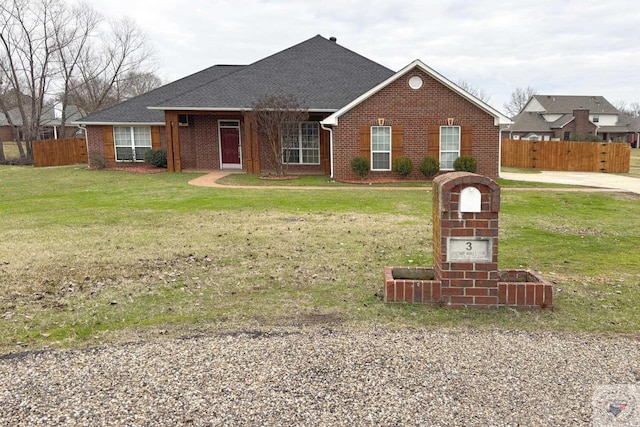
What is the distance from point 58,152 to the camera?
2756cm

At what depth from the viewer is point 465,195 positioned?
4.74 meters

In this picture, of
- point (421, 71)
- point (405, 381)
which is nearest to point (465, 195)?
point (405, 381)

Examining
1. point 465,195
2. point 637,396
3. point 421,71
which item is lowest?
point 637,396

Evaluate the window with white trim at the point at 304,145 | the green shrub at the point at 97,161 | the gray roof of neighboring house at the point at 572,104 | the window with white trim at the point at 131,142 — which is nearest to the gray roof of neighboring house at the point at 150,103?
the window with white trim at the point at 131,142

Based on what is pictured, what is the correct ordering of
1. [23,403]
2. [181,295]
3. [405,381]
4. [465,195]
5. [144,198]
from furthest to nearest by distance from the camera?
[144,198] < [181,295] < [465,195] < [405,381] < [23,403]

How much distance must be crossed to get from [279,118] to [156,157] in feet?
21.9

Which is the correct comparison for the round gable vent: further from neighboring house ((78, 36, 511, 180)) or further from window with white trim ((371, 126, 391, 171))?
window with white trim ((371, 126, 391, 171))

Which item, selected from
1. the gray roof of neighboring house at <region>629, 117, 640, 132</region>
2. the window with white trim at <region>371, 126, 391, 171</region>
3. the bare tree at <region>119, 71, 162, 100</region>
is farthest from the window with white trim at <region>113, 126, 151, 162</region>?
the gray roof of neighboring house at <region>629, 117, 640, 132</region>

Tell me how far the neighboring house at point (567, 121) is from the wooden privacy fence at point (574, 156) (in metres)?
29.8

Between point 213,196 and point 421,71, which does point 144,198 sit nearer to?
point 213,196

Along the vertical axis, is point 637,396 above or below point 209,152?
below

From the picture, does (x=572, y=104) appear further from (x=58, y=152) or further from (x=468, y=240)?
(x=468, y=240)

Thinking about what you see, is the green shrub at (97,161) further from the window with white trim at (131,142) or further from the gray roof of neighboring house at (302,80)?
the gray roof of neighboring house at (302,80)

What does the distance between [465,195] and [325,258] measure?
9.23 feet
